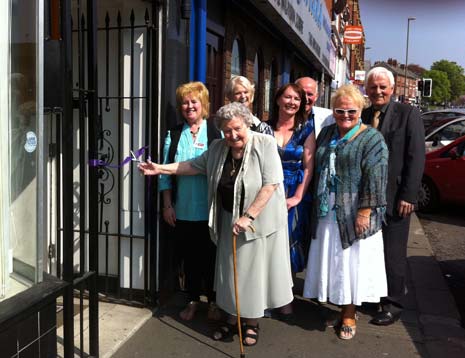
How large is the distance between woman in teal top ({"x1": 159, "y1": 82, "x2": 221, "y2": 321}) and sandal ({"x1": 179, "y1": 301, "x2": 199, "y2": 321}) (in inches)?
6.5

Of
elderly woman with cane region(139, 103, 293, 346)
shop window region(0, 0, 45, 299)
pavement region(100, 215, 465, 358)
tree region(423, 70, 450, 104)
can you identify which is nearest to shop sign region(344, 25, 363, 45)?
pavement region(100, 215, 465, 358)

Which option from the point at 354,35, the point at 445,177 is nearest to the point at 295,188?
the point at 445,177

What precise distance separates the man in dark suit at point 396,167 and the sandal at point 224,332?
1153 mm

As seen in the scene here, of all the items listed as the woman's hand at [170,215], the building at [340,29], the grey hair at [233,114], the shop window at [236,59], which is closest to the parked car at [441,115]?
the building at [340,29]

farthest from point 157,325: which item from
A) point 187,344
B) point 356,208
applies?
point 356,208

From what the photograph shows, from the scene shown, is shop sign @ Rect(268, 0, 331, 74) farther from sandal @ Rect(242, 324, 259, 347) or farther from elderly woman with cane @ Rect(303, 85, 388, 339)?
sandal @ Rect(242, 324, 259, 347)

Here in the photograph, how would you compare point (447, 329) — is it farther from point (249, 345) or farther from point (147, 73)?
point (147, 73)

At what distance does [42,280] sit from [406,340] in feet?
8.39

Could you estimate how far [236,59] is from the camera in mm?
7199

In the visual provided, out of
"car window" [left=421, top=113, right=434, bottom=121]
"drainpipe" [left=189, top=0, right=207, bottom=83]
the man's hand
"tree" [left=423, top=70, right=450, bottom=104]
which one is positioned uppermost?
"tree" [left=423, top=70, right=450, bottom=104]

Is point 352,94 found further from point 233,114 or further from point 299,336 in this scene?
point 299,336

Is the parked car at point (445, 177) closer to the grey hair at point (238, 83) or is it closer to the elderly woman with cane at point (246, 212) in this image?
the grey hair at point (238, 83)

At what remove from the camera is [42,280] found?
2533mm

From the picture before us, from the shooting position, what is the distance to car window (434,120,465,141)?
11.1 metres
